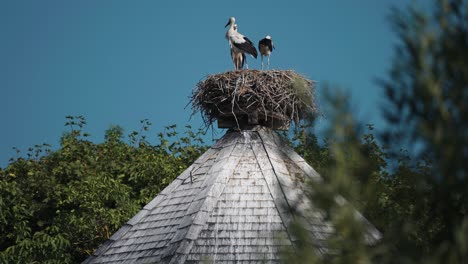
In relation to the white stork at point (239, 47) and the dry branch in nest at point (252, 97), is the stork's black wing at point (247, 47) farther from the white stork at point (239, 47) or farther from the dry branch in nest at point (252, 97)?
the dry branch in nest at point (252, 97)

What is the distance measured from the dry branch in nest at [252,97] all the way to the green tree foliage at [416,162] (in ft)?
19.8

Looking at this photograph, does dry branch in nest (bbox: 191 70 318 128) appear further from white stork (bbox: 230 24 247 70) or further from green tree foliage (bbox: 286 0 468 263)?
green tree foliage (bbox: 286 0 468 263)

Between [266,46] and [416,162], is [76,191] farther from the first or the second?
[416,162]

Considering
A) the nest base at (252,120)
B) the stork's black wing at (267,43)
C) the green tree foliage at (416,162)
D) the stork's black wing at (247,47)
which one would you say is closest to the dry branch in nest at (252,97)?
the nest base at (252,120)

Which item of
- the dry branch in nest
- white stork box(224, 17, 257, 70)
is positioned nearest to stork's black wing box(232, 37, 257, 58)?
white stork box(224, 17, 257, 70)

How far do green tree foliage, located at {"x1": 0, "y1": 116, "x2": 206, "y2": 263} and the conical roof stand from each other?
7.05 meters

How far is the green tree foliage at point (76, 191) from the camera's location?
20.2m

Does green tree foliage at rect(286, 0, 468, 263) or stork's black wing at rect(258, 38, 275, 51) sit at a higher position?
stork's black wing at rect(258, 38, 275, 51)

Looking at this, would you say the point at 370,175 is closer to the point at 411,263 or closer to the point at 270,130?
the point at 411,263

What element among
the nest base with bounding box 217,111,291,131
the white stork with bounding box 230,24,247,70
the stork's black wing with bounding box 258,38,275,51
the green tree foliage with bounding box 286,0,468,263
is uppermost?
the stork's black wing with bounding box 258,38,275,51

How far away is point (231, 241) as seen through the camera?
11.5 m

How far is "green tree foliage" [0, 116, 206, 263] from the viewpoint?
66.1ft

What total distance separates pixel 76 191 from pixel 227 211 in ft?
31.1

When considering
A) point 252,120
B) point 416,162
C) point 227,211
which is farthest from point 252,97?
point 416,162
